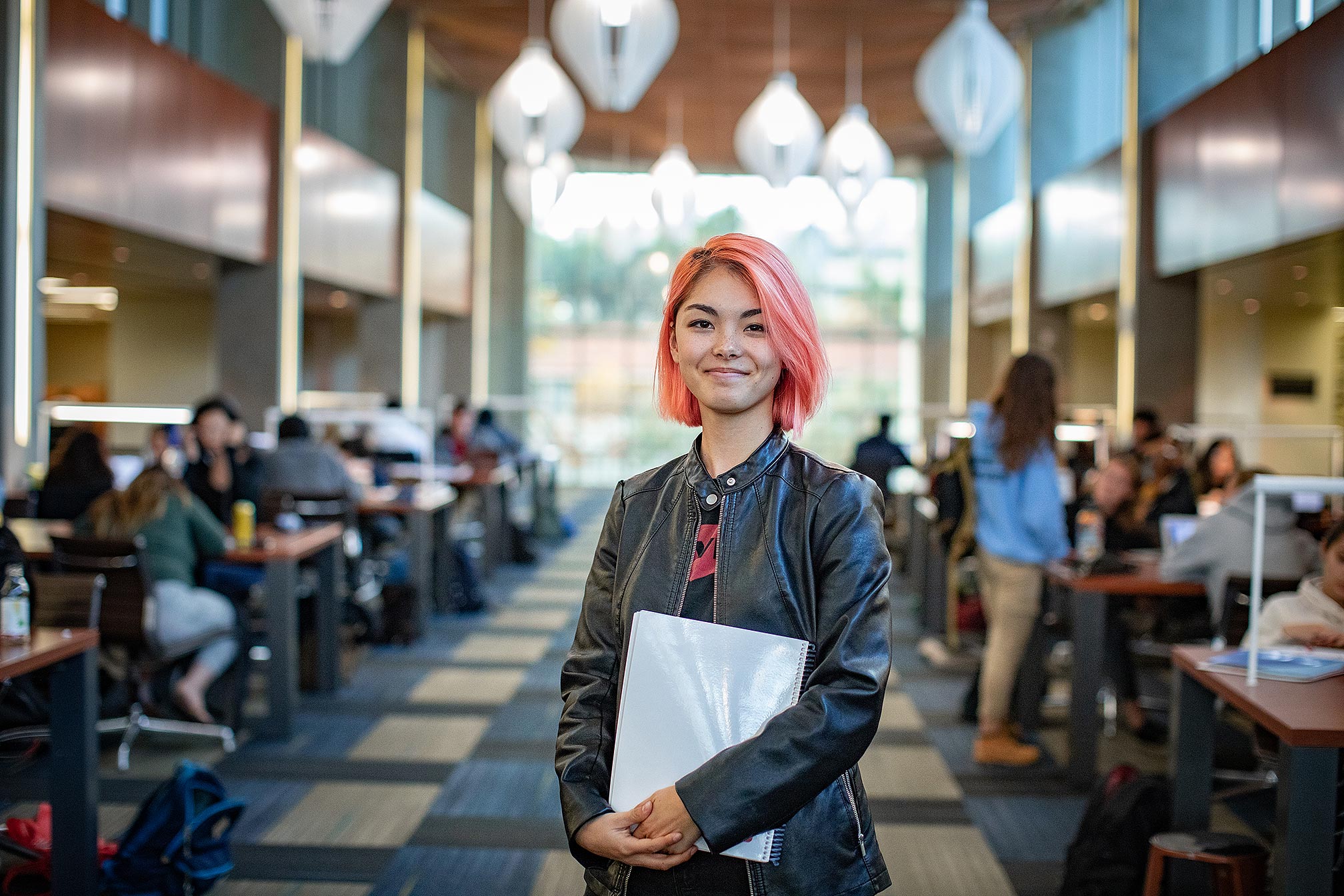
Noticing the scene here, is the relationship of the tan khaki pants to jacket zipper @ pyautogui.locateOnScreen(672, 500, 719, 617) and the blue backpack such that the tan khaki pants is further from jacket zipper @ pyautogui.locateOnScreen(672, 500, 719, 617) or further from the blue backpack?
jacket zipper @ pyautogui.locateOnScreen(672, 500, 719, 617)

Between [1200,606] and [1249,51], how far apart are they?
17.7ft

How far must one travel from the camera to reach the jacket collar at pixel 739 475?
1.50m

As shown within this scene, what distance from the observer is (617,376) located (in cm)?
1988

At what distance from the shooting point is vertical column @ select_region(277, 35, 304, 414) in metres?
10.5

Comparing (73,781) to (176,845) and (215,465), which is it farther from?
(215,465)

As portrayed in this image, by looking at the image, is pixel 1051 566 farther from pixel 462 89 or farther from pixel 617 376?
pixel 617 376

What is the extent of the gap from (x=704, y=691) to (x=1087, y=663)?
3.45 metres

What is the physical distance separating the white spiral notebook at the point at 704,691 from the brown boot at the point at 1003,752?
11.8ft

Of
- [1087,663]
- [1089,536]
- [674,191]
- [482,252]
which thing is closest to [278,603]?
[1087,663]

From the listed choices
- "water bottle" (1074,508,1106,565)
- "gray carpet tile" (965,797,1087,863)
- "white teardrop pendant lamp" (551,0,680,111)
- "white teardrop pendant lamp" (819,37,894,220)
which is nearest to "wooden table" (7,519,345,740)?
"white teardrop pendant lamp" (551,0,680,111)

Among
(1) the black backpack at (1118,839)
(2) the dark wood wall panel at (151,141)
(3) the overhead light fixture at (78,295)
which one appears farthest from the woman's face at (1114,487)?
(3) the overhead light fixture at (78,295)

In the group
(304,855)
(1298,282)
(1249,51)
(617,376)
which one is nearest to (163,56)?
(304,855)

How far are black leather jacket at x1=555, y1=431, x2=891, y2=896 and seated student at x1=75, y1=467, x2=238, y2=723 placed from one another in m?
3.64

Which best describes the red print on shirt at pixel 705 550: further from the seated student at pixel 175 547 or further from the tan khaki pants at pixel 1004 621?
the seated student at pixel 175 547
